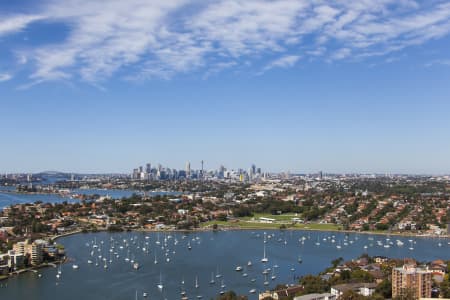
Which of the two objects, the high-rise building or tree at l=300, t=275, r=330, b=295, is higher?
the high-rise building

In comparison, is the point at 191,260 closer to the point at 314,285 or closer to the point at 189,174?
the point at 314,285

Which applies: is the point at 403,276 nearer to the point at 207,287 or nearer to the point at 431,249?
the point at 207,287

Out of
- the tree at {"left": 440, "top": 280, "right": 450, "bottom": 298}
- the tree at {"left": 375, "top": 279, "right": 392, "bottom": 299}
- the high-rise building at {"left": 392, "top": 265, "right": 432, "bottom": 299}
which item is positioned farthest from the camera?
the tree at {"left": 375, "top": 279, "right": 392, "bottom": 299}

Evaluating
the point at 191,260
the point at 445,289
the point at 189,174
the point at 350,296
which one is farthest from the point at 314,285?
the point at 189,174

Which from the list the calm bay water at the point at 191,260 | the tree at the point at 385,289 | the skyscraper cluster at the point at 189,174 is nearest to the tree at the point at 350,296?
the tree at the point at 385,289

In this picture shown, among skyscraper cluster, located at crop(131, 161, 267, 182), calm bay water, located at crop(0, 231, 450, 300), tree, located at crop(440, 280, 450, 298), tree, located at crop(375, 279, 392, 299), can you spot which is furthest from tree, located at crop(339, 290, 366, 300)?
skyscraper cluster, located at crop(131, 161, 267, 182)

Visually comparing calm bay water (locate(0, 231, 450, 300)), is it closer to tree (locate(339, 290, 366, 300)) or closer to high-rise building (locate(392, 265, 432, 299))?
tree (locate(339, 290, 366, 300))

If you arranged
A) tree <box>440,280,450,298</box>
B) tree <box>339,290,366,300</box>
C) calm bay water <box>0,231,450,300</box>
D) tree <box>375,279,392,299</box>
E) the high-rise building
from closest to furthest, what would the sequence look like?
tree <box>339,290,366,300</box> < the high-rise building < tree <box>440,280,450,298</box> < tree <box>375,279,392,299</box> < calm bay water <box>0,231,450,300</box>

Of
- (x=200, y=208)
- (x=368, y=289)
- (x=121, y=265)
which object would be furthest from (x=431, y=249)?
(x=200, y=208)

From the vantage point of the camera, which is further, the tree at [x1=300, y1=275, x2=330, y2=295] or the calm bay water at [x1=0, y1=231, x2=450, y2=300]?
the calm bay water at [x1=0, y1=231, x2=450, y2=300]
